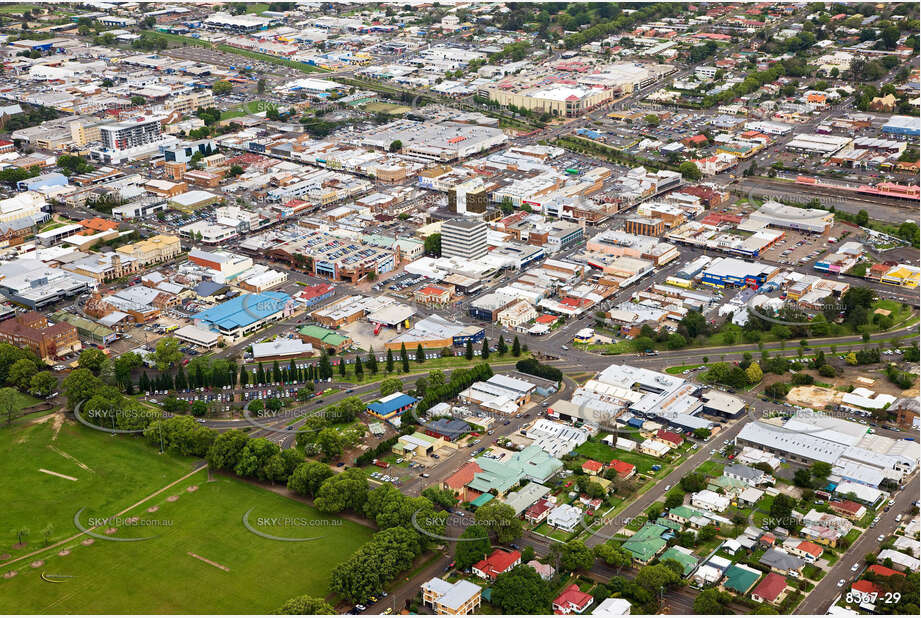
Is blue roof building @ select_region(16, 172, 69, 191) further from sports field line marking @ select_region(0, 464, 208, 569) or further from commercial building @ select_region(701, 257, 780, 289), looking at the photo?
commercial building @ select_region(701, 257, 780, 289)

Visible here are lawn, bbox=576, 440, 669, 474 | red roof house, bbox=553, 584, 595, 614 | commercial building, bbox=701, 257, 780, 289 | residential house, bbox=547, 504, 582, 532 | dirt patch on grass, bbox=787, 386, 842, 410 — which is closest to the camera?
red roof house, bbox=553, 584, 595, 614

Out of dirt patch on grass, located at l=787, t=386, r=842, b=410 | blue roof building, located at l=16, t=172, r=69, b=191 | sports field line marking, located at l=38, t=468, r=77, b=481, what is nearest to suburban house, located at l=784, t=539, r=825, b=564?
dirt patch on grass, located at l=787, t=386, r=842, b=410

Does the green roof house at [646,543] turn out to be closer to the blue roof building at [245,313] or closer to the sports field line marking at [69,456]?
the sports field line marking at [69,456]

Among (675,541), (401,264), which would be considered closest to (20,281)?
(401,264)

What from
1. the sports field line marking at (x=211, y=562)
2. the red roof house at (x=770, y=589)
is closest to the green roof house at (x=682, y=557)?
the red roof house at (x=770, y=589)

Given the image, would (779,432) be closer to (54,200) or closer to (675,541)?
(675,541)

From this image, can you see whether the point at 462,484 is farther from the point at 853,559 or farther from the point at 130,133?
the point at 130,133
